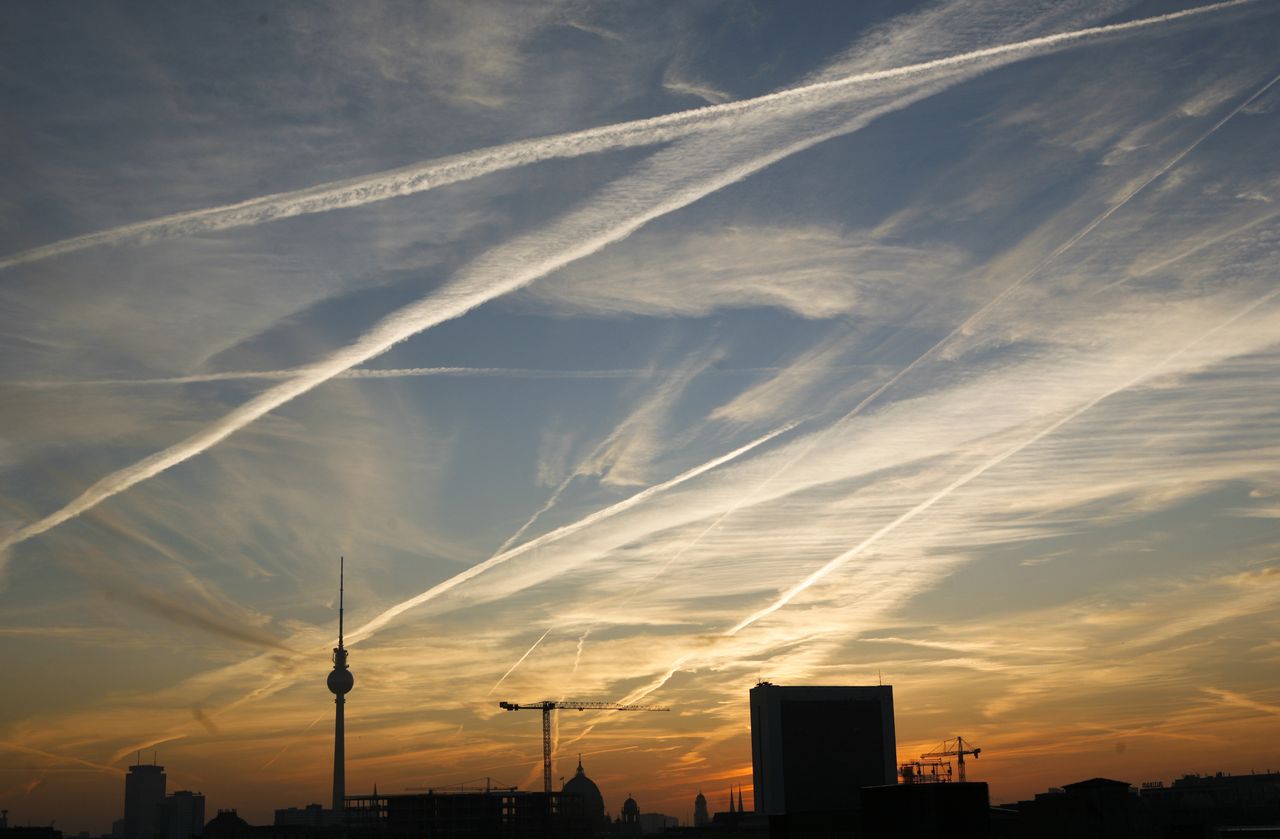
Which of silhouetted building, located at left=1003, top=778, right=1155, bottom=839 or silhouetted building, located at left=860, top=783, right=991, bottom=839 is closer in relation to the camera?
silhouetted building, located at left=860, top=783, right=991, bottom=839

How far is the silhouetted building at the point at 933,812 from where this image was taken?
10044cm

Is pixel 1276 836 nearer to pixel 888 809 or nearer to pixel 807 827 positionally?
pixel 888 809

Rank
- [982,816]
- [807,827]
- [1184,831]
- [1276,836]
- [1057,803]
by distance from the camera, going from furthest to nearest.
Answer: [807,827] < [1057,803] < [1184,831] < [1276,836] < [982,816]

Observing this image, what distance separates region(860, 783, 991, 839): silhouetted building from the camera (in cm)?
10044

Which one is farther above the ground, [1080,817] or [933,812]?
[933,812]

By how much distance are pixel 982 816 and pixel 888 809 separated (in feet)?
25.5

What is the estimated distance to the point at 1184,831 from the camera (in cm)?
12838

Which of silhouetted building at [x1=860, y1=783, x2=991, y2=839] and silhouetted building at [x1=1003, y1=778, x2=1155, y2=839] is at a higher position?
silhouetted building at [x1=860, y1=783, x2=991, y2=839]

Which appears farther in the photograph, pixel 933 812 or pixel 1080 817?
pixel 1080 817

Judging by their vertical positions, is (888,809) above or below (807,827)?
above

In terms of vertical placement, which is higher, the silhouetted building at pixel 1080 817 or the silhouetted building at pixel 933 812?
the silhouetted building at pixel 933 812

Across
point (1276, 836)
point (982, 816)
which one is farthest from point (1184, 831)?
point (982, 816)

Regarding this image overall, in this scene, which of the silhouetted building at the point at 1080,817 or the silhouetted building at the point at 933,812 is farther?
the silhouetted building at the point at 1080,817

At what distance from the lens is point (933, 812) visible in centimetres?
10144
